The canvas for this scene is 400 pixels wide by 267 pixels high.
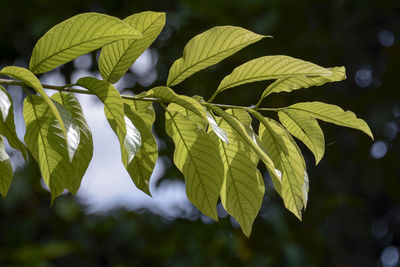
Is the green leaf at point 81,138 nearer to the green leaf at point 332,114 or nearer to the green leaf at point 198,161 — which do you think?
the green leaf at point 198,161

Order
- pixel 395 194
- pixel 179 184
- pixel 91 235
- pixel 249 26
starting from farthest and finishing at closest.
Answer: pixel 91 235, pixel 179 184, pixel 395 194, pixel 249 26

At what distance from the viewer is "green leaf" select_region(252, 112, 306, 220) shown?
54 cm

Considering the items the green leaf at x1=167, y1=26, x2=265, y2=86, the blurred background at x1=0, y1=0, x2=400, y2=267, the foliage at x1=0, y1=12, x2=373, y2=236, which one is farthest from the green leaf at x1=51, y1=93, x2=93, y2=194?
the blurred background at x1=0, y1=0, x2=400, y2=267

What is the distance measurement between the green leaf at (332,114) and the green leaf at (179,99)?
0.51 feet

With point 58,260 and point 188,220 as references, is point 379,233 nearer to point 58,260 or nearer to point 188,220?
point 188,220

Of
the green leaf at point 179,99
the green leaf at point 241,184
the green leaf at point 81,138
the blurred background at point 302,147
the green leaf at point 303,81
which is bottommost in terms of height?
the blurred background at point 302,147

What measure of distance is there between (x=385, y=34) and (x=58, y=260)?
9.39 feet

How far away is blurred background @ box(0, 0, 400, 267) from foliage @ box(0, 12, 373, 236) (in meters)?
2.40

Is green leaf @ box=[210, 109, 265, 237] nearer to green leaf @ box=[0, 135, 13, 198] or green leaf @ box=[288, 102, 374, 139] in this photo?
green leaf @ box=[288, 102, 374, 139]

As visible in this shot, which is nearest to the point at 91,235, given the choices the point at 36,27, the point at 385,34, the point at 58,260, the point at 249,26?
the point at 58,260

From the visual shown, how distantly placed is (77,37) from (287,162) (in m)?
0.26

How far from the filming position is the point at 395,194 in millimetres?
3410

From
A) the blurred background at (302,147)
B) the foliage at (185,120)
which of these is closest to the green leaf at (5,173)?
the foliage at (185,120)

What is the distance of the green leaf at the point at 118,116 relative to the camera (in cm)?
41
